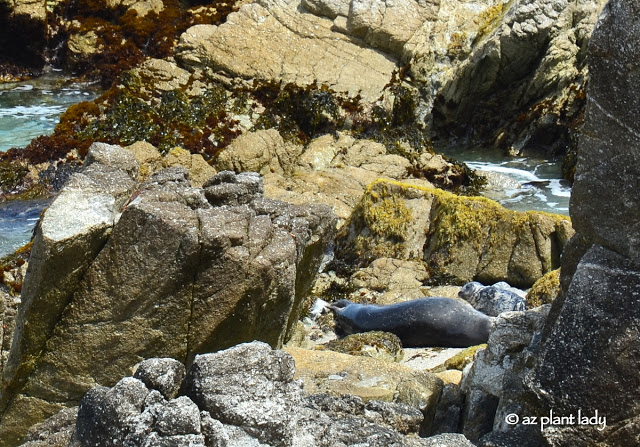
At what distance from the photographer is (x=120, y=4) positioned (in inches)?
1038

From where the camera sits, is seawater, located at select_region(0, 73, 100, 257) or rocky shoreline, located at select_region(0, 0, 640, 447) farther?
seawater, located at select_region(0, 73, 100, 257)

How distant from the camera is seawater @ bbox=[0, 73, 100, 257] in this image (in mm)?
14930

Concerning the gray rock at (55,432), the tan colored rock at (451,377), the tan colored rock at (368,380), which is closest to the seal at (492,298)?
the tan colored rock at (451,377)

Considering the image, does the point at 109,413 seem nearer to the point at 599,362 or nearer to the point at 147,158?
the point at 599,362

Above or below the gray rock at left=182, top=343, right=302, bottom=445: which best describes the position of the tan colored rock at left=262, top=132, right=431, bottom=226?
below

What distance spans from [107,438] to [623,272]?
9.42ft

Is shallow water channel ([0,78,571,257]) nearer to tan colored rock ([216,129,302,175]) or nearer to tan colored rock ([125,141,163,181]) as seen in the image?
tan colored rock ([125,141,163,181])

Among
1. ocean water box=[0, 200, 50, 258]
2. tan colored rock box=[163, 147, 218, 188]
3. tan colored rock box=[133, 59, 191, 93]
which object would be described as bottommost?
ocean water box=[0, 200, 50, 258]

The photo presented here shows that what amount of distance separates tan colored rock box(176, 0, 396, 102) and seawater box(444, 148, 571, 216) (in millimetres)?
3125

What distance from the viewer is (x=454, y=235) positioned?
12.5 m

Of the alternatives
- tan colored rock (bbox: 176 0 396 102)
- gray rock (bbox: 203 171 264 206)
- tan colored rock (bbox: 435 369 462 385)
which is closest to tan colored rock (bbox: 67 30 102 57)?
tan colored rock (bbox: 176 0 396 102)

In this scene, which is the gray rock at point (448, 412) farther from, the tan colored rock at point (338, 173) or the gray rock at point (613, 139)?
the tan colored rock at point (338, 173)

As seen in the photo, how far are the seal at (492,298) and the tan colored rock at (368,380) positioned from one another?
3.76m

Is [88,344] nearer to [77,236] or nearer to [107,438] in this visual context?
[77,236]
